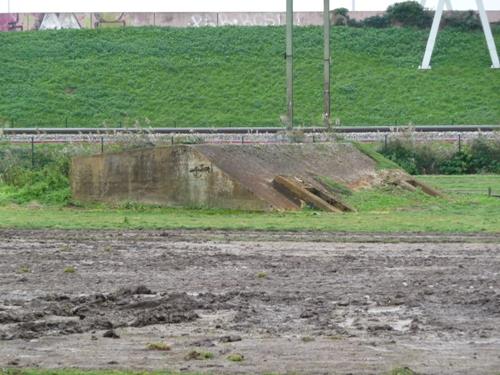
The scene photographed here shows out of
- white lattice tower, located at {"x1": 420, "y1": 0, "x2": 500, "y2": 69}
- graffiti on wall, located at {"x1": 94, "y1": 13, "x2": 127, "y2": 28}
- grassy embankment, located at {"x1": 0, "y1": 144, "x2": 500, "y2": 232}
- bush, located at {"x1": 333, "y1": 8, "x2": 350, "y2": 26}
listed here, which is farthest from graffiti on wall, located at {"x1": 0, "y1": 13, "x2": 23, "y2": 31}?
grassy embankment, located at {"x1": 0, "y1": 144, "x2": 500, "y2": 232}

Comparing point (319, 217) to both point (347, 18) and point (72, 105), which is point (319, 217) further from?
point (347, 18)

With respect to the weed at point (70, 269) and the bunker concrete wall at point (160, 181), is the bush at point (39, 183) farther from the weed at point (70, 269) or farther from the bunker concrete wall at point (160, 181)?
the weed at point (70, 269)

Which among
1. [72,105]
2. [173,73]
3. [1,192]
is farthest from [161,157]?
[173,73]

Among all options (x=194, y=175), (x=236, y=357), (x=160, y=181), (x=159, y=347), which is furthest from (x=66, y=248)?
(x=236, y=357)

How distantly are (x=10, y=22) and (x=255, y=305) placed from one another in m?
90.6

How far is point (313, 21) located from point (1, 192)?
68149 mm

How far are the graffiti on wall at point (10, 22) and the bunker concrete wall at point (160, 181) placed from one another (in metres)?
72.1

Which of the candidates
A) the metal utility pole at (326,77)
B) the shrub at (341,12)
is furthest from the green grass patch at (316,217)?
the shrub at (341,12)

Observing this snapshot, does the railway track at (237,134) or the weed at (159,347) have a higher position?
the railway track at (237,134)

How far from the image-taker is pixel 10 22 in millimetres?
103562

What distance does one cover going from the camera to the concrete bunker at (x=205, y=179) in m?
30.6

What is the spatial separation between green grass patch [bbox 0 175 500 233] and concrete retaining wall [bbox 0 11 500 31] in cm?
6890

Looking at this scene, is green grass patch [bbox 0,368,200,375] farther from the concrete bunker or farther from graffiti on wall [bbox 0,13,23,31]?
graffiti on wall [bbox 0,13,23,31]

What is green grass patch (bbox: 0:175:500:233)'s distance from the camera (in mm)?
27141
